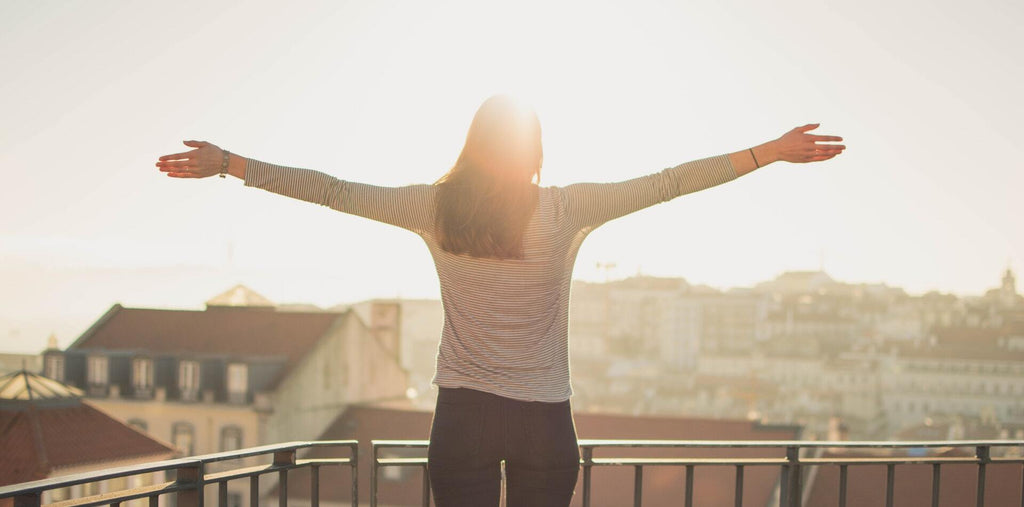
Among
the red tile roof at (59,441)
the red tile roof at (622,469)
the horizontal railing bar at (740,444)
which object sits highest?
the horizontal railing bar at (740,444)

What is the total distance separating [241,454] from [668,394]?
89420 millimetres

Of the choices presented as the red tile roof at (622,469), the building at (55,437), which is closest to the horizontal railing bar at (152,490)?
the building at (55,437)

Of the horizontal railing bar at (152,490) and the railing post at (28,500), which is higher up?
the railing post at (28,500)

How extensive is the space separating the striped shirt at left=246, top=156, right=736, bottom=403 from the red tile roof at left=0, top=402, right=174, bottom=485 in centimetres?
1903

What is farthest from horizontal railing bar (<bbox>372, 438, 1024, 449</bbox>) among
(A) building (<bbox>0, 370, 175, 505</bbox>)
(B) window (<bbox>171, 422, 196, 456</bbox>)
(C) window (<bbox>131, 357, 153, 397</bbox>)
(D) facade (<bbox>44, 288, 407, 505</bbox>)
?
(C) window (<bbox>131, 357, 153, 397</bbox>)

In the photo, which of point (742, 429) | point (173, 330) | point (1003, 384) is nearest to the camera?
point (742, 429)

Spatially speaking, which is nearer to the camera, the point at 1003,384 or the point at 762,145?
the point at 762,145

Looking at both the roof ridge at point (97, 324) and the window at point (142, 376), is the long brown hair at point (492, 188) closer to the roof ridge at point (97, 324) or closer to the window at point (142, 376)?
the window at point (142, 376)

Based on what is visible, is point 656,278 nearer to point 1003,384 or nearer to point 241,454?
point 1003,384

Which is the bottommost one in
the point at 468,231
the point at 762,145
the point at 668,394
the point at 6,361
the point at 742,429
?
the point at 668,394

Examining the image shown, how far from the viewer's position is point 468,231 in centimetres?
233

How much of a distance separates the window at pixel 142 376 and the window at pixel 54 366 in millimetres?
2722

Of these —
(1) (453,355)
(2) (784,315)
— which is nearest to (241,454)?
(1) (453,355)

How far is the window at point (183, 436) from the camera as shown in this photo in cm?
3016
